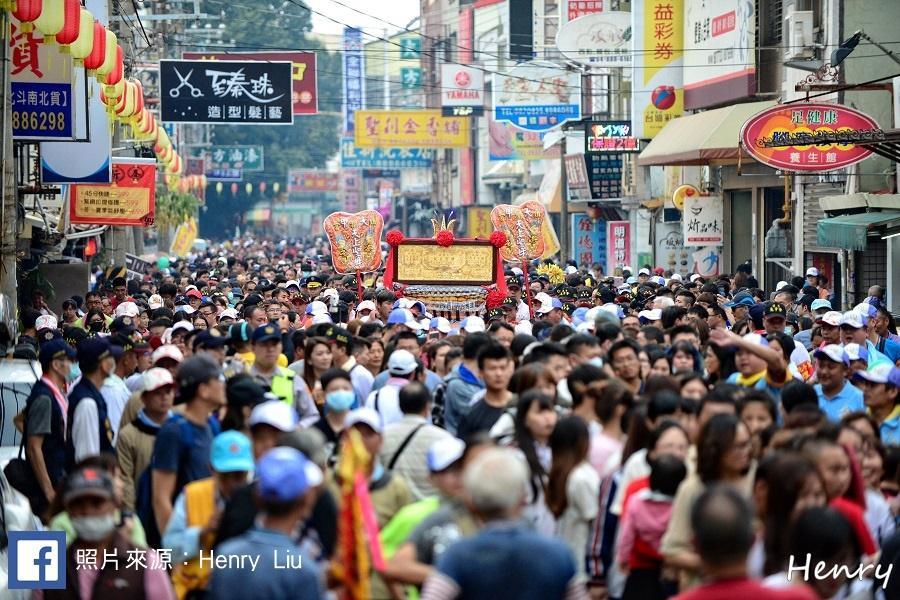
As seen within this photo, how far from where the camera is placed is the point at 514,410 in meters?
8.10

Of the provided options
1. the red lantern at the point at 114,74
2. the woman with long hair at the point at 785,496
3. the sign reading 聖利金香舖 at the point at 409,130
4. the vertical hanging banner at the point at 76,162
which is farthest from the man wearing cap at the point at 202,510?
the sign reading 聖利金香舖 at the point at 409,130

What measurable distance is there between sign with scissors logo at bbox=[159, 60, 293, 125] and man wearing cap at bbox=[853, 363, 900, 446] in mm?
24611

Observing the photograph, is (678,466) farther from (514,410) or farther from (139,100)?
(139,100)

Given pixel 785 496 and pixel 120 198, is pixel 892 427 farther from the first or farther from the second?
pixel 120 198

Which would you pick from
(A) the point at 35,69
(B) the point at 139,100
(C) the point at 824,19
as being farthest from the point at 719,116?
(A) the point at 35,69

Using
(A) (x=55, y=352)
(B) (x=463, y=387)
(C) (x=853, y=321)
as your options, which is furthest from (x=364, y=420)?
(C) (x=853, y=321)

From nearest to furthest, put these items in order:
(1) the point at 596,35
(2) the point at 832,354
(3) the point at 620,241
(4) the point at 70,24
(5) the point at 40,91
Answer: (2) the point at 832,354 < (4) the point at 70,24 < (5) the point at 40,91 < (1) the point at 596,35 < (3) the point at 620,241

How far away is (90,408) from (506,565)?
470 centimetres

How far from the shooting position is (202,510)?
6.45 metres

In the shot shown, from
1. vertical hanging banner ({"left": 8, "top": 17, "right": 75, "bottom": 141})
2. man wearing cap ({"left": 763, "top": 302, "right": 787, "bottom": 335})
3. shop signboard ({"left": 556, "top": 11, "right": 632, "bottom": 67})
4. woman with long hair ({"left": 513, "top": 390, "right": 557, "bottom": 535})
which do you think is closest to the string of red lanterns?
vertical hanging banner ({"left": 8, "top": 17, "right": 75, "bottom": 141})

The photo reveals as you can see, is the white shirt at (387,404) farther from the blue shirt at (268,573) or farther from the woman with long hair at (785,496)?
the blue shirt at (268,573)

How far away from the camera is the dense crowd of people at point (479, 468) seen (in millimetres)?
5117

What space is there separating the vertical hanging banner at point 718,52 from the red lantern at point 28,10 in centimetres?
1566

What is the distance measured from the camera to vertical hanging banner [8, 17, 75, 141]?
1764 cm
